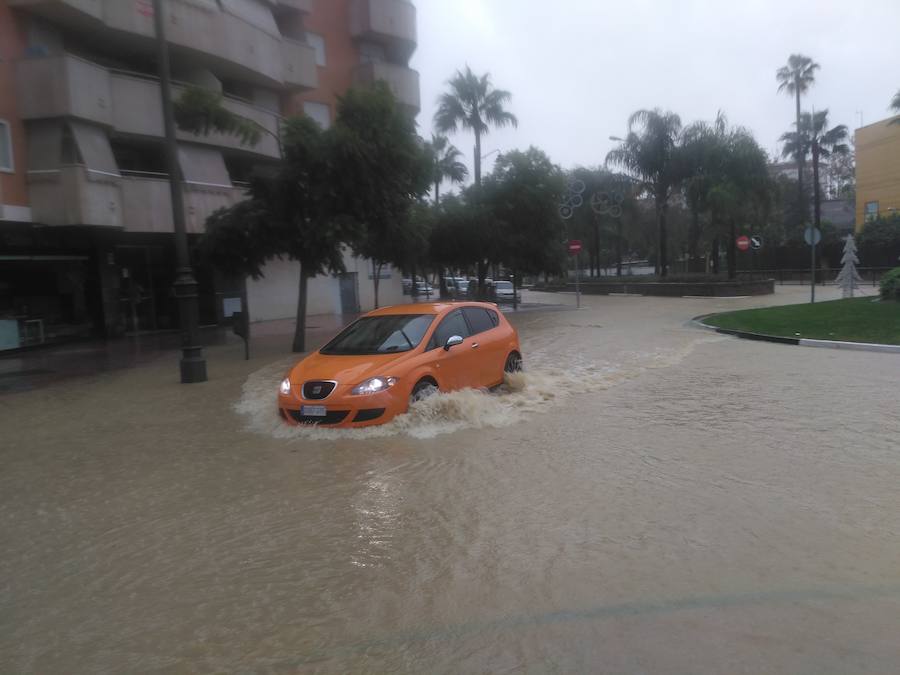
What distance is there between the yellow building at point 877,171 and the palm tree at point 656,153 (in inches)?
611

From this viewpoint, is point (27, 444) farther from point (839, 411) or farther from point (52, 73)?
point (52, 73)

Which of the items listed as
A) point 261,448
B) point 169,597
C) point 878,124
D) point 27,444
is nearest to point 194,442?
point 261,448

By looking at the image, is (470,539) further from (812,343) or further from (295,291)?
(295,291)

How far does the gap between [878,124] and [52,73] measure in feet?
161

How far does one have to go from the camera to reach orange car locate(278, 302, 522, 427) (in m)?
7.77

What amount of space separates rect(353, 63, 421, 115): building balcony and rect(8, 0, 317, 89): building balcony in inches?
119

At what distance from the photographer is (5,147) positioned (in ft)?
52.8

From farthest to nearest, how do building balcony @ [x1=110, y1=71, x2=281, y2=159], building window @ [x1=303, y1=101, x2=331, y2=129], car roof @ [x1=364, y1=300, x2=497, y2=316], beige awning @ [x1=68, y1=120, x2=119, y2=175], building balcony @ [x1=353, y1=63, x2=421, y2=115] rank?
building balcony @ [x1=353, y1=63, x2=421, y2=115] → building window @ [x1=303, y1=101, x2=331, y2=129] → building balcony @ [x1=110, y1=71, x2=281, y2=159] → beige awning @ [x1=68, y1=120, x2=119, y2=175] → car roof @ [x1=364, y1=300, x2=497, y2=316]

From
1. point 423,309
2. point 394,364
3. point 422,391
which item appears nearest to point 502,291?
point 423,309

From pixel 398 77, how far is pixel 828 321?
64.9ft

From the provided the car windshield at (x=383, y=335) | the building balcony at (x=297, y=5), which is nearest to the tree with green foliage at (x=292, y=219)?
the car windshield at (x=383, y=335)

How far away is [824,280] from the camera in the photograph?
4556cm

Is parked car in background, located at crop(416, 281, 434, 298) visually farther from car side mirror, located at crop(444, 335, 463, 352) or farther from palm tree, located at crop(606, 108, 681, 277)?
car side mirror, located at crop(444, 335, 463, 352)

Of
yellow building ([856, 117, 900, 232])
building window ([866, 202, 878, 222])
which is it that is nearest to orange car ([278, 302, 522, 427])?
yellow building ([856, 117, 900, 232])
